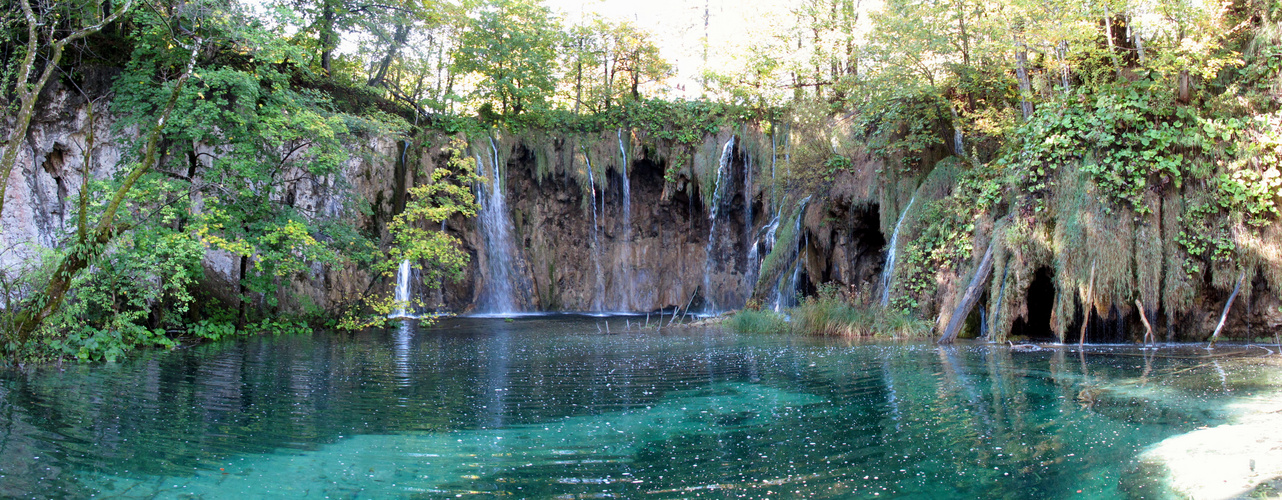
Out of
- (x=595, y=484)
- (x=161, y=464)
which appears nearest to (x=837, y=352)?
(x=595, y=484)

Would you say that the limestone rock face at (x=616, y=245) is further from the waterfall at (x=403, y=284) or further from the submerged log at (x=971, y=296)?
the submerged log at (x=971, y=296)

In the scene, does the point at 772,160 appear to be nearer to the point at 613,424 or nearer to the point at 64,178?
the point at 613,424

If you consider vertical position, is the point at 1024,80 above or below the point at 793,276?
above

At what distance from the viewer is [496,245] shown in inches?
941

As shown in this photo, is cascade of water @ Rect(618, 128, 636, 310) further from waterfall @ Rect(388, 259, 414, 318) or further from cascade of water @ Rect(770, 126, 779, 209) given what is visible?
waterfall @ Rect(388, 259, 414, 318)

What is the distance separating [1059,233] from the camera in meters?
11.2

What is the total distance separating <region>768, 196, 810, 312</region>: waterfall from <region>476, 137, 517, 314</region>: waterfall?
398 inches

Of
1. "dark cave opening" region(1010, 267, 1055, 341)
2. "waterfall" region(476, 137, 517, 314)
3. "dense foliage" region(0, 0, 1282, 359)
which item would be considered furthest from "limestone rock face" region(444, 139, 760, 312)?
"dark cave opening" region(1010, 267, 1055, 341)

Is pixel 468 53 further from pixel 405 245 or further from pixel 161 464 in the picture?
pixel 161 464

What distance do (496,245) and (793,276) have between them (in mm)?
10586

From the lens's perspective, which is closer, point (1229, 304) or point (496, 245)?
point (1229, 304)

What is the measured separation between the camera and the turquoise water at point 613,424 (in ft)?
13.6

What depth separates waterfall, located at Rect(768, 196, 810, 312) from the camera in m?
17.5

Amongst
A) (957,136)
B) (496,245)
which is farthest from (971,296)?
(496,245)
